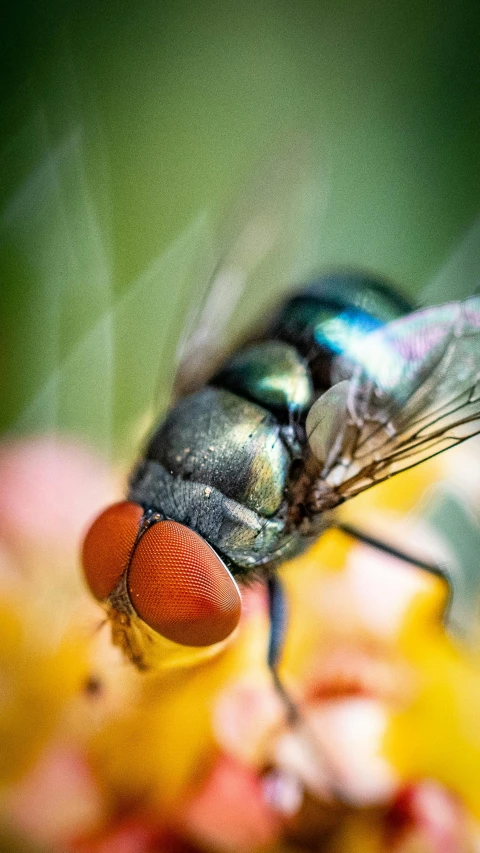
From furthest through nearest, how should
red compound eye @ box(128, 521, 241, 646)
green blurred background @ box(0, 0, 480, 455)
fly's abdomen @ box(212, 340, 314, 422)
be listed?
green blurred background @ box(0, 0, 480, 455) < fly's abdomen @ box(212, 340, 314, 422) < red compound eye @ box(128, 521, 241, 646)

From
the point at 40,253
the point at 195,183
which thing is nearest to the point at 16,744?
the point at 40,253

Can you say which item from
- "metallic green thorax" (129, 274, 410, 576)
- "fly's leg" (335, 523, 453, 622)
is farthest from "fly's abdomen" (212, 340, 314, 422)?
"fly's leg" (335, 523, 453, 622)

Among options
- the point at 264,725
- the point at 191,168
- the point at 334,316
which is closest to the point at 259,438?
the point at 334,316

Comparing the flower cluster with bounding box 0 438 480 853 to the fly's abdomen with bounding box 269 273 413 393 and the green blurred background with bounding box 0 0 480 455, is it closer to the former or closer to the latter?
the fly's abdomen with bounding box 269 273 413 393

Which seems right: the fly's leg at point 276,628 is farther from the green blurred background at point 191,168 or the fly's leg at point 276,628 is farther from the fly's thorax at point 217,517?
the green blurred background at point 191,168

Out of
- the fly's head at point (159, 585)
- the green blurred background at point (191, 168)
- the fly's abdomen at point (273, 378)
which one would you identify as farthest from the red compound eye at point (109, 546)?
the green blurred background at point (191, 168)

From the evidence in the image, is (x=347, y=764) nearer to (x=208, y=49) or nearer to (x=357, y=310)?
(x=357, y=310)
